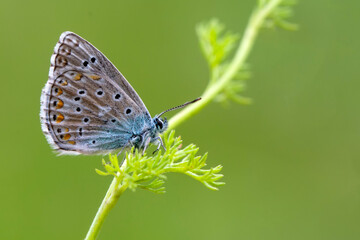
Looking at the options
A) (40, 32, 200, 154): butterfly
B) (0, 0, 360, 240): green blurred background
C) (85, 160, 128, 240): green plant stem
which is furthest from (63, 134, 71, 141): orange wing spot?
(0, 0, 360, 240): green blurred background

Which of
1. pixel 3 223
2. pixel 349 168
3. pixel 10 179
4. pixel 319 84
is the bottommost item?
pixel 3 223

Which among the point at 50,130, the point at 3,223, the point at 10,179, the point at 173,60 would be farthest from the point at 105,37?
the point at 50,130

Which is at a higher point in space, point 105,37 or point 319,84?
point 319,84

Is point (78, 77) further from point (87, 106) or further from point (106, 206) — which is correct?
point (106, 206)

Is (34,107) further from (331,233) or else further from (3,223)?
(331,233)

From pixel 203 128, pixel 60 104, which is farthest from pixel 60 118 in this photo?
pixel 203 128

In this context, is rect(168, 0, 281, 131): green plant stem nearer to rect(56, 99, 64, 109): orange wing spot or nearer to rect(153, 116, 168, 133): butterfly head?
rect(153, 116, 168, 133): butterfly head

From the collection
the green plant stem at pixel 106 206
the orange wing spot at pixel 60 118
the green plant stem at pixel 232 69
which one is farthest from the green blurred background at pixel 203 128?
the green plant stem at pixel 106 206
